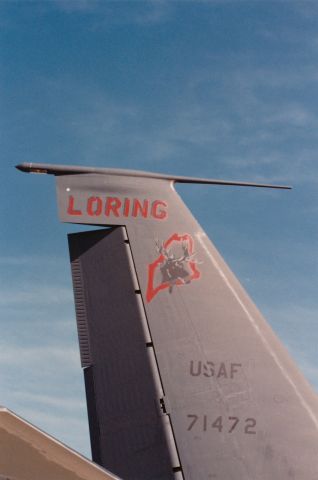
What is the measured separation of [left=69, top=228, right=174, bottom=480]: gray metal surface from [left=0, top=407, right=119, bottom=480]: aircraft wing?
3.95 m

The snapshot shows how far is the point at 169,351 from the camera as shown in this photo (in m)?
9.59

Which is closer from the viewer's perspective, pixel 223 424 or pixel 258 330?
pixel 223 424

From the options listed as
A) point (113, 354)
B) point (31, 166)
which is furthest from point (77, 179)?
point (113, 354)

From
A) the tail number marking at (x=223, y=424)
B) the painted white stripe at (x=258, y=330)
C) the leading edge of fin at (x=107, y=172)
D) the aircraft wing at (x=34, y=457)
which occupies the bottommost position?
the aircraft wing at (x=34, y=457)

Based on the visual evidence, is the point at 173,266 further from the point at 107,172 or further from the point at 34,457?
the point at 34,457

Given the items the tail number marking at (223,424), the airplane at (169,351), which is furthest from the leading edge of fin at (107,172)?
the tail number marking at (223,424)

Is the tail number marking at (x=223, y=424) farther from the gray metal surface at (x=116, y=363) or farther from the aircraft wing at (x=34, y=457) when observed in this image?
the aircraft wing at (x=34, y=457)

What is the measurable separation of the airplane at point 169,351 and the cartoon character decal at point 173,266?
0.01 m

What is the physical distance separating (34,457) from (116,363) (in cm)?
458

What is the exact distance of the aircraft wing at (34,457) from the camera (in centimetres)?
479

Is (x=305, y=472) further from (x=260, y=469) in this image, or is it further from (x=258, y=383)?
(x=258, y=383)

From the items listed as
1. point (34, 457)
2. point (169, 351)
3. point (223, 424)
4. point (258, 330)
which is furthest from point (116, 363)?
point (34, 457)

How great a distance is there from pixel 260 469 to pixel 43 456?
449 cm

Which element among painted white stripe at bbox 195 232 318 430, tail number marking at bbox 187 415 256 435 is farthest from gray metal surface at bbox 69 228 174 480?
painted white stripe at bbox 195 232 318 430
